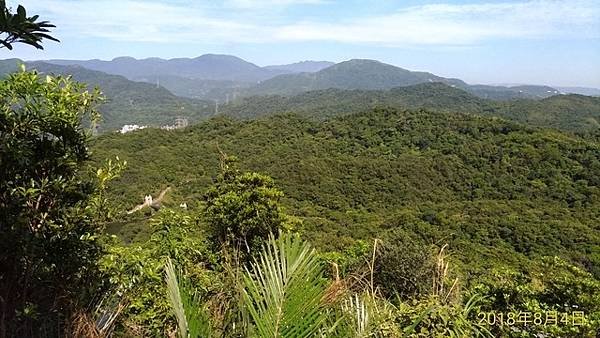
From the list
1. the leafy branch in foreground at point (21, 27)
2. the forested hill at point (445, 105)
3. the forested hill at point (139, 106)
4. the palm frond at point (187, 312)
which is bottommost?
the forested hill at point (139, 106)

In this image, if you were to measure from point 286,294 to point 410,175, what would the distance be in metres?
40.9

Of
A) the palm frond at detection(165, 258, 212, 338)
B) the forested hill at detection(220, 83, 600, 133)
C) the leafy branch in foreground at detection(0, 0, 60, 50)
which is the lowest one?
the forested hill at detection(220, 83, 600, 133)

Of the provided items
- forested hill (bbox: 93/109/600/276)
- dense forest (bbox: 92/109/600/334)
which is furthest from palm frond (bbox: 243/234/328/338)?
forested hill (bbox: 93/109/600/276)

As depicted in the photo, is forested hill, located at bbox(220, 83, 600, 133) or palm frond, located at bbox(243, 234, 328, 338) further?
forested hill, located at bbox(220, 83, 600, 133)

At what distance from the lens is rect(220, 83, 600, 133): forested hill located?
80.0 metres

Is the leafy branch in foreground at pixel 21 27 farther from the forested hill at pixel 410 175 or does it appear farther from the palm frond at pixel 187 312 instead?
the forested hill at pixel 410 175

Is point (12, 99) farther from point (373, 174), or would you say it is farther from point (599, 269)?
point (373, 174)

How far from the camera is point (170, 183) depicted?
41.3m

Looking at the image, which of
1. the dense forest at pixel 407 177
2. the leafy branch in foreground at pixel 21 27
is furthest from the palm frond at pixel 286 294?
the dense forest at pixel 407 177

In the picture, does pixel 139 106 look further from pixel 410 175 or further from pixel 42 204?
pixel 42 204

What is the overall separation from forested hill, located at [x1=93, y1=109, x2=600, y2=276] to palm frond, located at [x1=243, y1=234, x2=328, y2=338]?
54.1 ft

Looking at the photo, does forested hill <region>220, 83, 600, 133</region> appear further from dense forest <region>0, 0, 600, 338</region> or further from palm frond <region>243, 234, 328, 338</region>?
palm frond <region>243, 234, 328, 338</region>

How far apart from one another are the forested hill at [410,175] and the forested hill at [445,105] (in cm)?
1983

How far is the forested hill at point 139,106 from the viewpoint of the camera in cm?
12706
